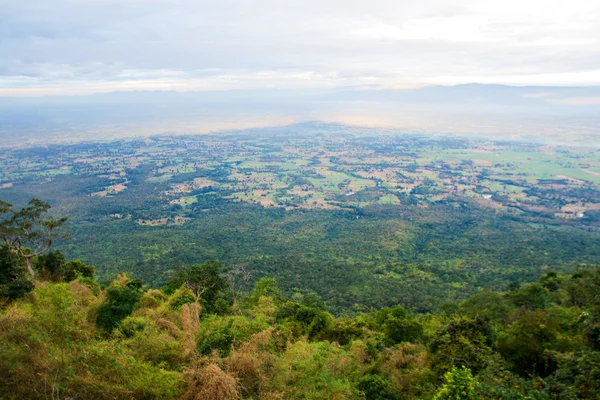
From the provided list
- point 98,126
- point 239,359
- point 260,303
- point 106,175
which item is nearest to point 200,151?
point 106,175

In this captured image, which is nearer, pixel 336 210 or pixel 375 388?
pixel 375 388

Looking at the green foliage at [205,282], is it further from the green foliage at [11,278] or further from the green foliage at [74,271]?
the green foliage at [11,278]

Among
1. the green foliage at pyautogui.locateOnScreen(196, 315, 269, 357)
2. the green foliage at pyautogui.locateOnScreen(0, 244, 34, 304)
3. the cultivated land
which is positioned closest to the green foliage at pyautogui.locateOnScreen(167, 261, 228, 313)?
the green foliage at pyautogui.locateOnScreen(0, 244, 34, 304)

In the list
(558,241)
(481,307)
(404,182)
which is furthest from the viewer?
(404,182)

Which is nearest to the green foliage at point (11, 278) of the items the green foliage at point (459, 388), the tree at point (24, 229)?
the tree at point (24, 229)

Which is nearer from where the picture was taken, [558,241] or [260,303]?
[260,303]

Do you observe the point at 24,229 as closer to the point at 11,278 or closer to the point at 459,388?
the point at 11,278

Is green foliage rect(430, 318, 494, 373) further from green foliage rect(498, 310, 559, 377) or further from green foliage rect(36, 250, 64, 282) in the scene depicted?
green foliage rect(36, 250, 64, 282)

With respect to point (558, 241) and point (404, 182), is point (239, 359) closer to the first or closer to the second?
point (558, 241)

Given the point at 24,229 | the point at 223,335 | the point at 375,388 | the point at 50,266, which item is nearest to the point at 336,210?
the point at 50,266
